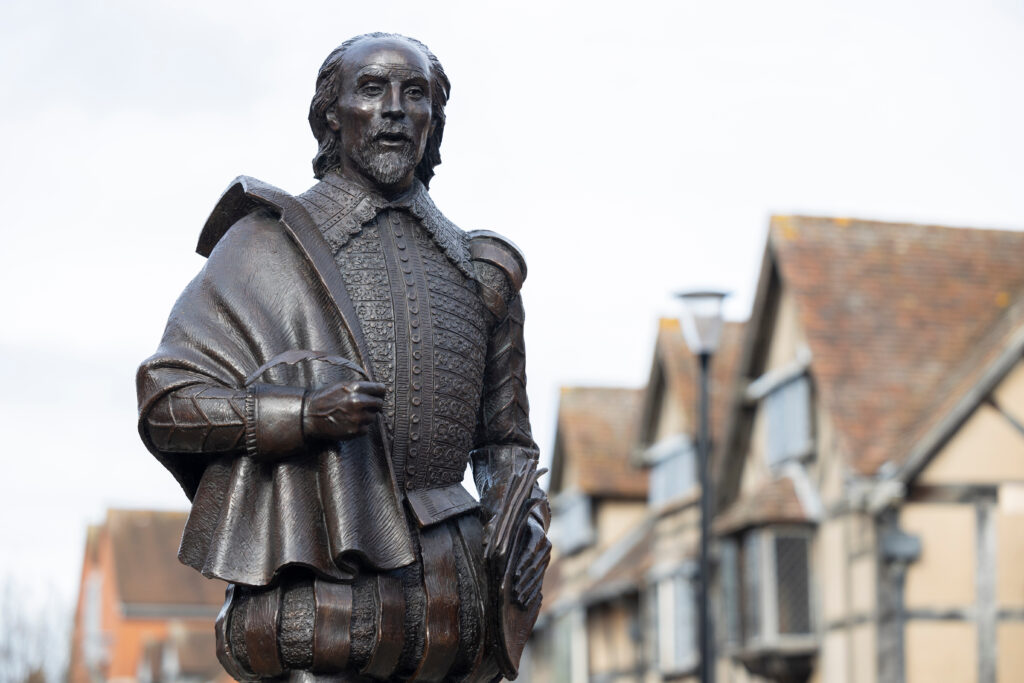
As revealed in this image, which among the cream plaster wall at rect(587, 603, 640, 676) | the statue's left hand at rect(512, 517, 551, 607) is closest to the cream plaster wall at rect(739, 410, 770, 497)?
the cream plaster wall at rect(587, 603, 640, 676)

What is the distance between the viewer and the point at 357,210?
5473mm

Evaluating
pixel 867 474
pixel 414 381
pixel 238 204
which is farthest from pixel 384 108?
pixel 867 474

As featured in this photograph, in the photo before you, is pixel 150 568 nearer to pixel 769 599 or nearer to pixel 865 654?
pixel 769 599

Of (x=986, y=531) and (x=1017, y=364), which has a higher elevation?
(x=1017, y=364)

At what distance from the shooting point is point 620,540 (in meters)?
34.3

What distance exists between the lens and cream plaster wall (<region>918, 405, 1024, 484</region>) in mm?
21391

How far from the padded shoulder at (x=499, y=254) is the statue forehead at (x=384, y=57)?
0.60 m

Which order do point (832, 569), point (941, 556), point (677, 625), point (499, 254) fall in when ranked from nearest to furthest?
point (499, 254) < point (941, 556) < point (832, 569) < point (677, 625)

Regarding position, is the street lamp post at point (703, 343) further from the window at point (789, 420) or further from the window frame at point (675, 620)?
the window frame at point (675, 620)

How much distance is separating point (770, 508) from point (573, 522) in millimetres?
12010

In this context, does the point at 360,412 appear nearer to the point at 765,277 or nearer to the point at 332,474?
the point at 332,474

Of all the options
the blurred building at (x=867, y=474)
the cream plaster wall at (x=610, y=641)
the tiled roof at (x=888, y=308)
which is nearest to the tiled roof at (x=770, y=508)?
the blurred building at (x=867, y=474)

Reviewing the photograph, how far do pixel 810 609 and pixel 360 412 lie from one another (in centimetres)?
1938

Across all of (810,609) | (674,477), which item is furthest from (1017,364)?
(674,477)
